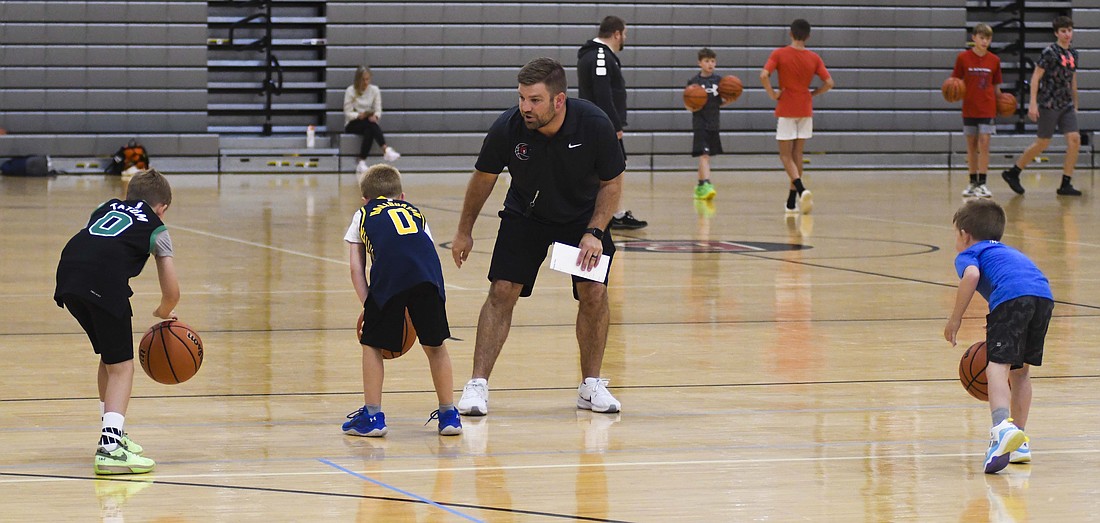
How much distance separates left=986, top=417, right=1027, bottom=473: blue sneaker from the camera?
5.34m

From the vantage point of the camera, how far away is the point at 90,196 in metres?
18.9

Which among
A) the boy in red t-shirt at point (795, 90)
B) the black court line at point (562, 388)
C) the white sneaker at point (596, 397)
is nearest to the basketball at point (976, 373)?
the black court line at point (562, 388)

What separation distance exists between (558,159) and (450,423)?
49.2 inches

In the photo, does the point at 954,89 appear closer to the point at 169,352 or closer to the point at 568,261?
the point at 568,261

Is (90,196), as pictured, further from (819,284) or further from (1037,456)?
(1037,456)

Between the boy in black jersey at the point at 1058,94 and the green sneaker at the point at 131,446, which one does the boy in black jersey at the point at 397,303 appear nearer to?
the green sneaker at the point at 131,446

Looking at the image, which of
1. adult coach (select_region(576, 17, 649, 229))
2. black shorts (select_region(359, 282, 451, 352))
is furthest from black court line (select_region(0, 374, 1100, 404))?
adult coach (select_region(576, 17, 649, 229))

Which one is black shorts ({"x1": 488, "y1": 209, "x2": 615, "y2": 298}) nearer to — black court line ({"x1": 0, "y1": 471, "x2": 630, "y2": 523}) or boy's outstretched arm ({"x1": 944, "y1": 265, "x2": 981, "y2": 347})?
boy's outstretched arm ({"x1": 944, "y1": 265, "x2": 981, "y2": 347})

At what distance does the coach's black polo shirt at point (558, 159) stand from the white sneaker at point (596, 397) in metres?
0.68

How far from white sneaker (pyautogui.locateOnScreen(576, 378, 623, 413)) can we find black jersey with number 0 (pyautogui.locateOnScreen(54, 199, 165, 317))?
75.2 inches

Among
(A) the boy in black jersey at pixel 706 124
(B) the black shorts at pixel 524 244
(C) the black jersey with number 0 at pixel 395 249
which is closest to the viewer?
(C) the black jersey with number 0 at pixel 395 249

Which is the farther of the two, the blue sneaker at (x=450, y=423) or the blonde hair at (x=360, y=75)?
the blonde hair at (x=360, y=75)

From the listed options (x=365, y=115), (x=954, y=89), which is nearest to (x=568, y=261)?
(x=954, y=89)

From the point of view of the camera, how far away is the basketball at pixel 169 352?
6.01 metres
